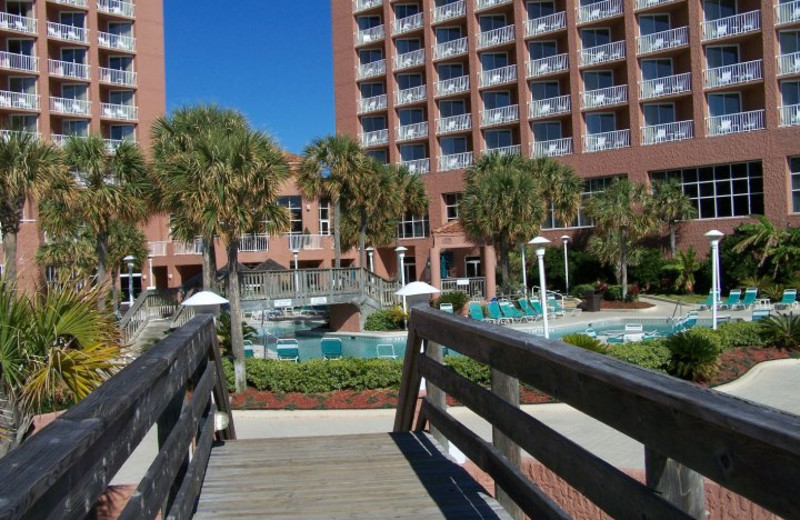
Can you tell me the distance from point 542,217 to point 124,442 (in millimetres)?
33165

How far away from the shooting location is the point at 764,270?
37.0 meters

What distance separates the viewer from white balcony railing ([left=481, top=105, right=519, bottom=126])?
4688 centimetres

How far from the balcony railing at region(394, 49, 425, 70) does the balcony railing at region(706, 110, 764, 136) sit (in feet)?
60.8

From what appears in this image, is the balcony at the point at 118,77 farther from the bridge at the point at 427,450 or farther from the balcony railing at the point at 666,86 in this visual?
the bridge at the point at 427,450

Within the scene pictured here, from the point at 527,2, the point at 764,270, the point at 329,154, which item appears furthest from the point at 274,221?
the point at 527,2

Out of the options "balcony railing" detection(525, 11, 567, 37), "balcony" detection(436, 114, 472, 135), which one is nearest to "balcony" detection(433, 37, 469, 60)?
"balcony" detection(436, 114, 472, 135)

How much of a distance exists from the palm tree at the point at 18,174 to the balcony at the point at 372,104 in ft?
112

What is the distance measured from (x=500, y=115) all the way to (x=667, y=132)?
10146 millimetres

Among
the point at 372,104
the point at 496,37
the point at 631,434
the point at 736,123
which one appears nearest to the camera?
the point at 631,434

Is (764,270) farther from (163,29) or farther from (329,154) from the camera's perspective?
(163,29)

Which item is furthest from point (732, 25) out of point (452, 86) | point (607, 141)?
point (452, 86)

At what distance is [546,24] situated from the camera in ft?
149

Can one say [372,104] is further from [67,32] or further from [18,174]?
[18,174]

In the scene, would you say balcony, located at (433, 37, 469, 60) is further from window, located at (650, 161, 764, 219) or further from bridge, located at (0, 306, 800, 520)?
bridge, located at (0, 306, 800, 520)
